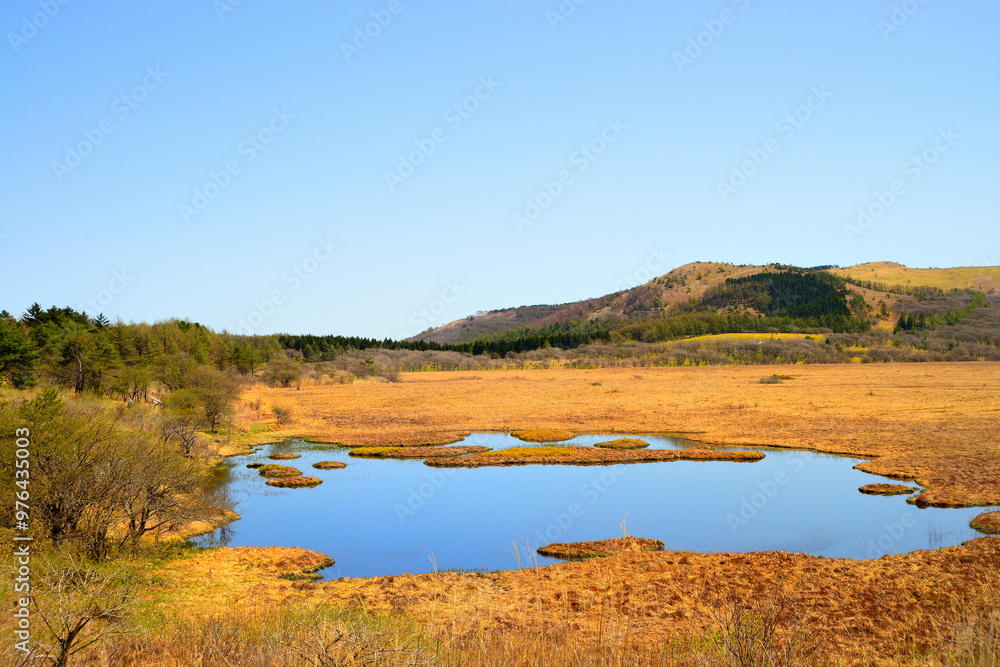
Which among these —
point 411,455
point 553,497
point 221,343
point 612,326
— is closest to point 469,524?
point 553,497

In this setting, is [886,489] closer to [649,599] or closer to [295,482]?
[649,599]

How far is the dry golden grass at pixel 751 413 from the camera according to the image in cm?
2684

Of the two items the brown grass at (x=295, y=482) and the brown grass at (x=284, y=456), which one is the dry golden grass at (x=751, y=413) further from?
the brown grass at (x=295, y=482)

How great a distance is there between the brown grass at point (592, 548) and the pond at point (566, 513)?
399mm

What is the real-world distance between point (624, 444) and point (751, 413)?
13421mm

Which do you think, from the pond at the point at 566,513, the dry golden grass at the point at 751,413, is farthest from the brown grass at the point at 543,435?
the pond at the point at 566,513

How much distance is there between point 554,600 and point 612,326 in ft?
523

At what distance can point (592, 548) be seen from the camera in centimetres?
1758

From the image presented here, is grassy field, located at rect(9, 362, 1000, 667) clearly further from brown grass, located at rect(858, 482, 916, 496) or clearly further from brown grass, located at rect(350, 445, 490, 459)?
brown grass, located at rect(350, 445, 490, 459)

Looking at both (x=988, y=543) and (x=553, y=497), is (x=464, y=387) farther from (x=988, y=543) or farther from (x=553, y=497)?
(x=988, y=543)

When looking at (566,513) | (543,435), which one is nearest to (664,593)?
(566,513)

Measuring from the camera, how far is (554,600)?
42.8 feet

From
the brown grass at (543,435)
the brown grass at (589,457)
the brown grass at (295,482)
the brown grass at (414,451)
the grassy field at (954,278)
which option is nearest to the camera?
the brown grass at (295,482)

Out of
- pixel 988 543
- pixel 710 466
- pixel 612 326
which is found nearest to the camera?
pixel 988 543
